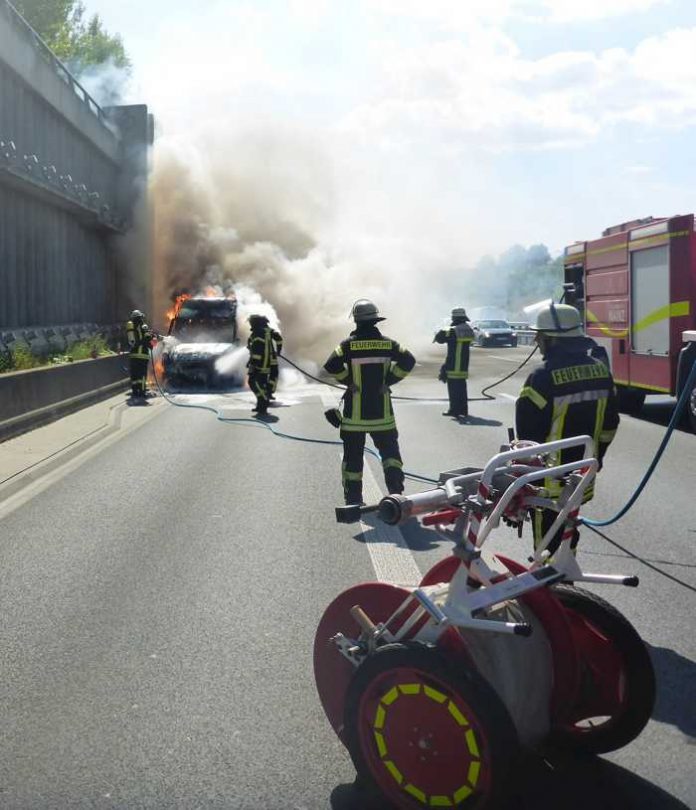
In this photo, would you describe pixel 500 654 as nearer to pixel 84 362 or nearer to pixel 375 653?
pixel 375 653

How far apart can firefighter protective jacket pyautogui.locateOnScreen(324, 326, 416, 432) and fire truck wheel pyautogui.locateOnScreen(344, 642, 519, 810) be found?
5.43 metres

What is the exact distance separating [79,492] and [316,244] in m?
36.6

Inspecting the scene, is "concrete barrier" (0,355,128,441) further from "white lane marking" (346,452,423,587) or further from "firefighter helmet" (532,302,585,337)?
"firefighter helmet" (532,302,585,337)

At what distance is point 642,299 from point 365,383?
8.66 m

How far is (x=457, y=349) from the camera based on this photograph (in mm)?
17219

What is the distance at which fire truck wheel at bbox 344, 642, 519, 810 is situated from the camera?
3.33m

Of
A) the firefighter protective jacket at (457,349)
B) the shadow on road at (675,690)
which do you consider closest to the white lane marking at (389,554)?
the shadow on road at (675,690)

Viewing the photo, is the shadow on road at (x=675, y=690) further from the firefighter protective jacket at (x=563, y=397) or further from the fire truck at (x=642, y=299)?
the fire truck at (x=642, y=299)

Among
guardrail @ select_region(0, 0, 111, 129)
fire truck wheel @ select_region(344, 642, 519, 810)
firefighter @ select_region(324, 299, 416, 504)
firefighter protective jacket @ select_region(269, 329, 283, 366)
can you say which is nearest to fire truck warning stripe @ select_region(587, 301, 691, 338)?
firefighter protective jacket @ select_region(269, 329, 283, 366)

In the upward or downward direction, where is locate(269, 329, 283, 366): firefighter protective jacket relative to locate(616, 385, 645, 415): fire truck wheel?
upward

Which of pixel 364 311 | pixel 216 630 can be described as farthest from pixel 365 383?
pixel 216 630

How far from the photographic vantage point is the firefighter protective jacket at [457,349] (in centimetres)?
1716

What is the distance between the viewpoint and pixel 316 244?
46.5m

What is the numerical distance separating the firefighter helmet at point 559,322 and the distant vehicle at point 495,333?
43891mm
